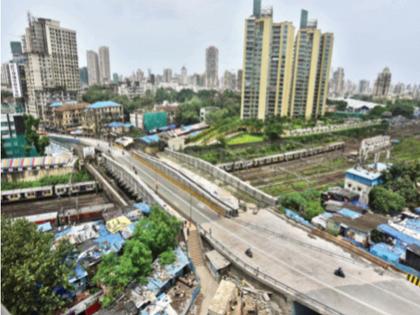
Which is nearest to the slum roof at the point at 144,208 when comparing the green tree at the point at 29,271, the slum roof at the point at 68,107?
the green tree at the point at 29,271

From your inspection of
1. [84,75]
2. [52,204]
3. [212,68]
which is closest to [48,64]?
[52,204]

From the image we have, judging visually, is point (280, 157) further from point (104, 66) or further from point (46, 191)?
point (104, 66)

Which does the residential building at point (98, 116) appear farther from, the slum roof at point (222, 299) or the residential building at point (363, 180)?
the slum roof at point (222, 299)

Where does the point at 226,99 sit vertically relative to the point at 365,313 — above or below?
above

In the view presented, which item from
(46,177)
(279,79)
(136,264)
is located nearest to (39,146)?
(46,177)

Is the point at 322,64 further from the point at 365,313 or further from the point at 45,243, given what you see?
the point at 45,243

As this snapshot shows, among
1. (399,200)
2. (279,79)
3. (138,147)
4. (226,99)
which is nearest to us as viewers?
(399,200)

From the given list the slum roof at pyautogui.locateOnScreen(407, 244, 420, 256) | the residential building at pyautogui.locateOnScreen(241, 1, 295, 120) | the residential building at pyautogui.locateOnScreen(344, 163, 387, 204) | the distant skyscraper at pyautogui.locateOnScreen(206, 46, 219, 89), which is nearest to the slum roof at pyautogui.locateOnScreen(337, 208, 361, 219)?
the slum roof at pyautogui.locateOnScreen(407, 244, 420, 256)
